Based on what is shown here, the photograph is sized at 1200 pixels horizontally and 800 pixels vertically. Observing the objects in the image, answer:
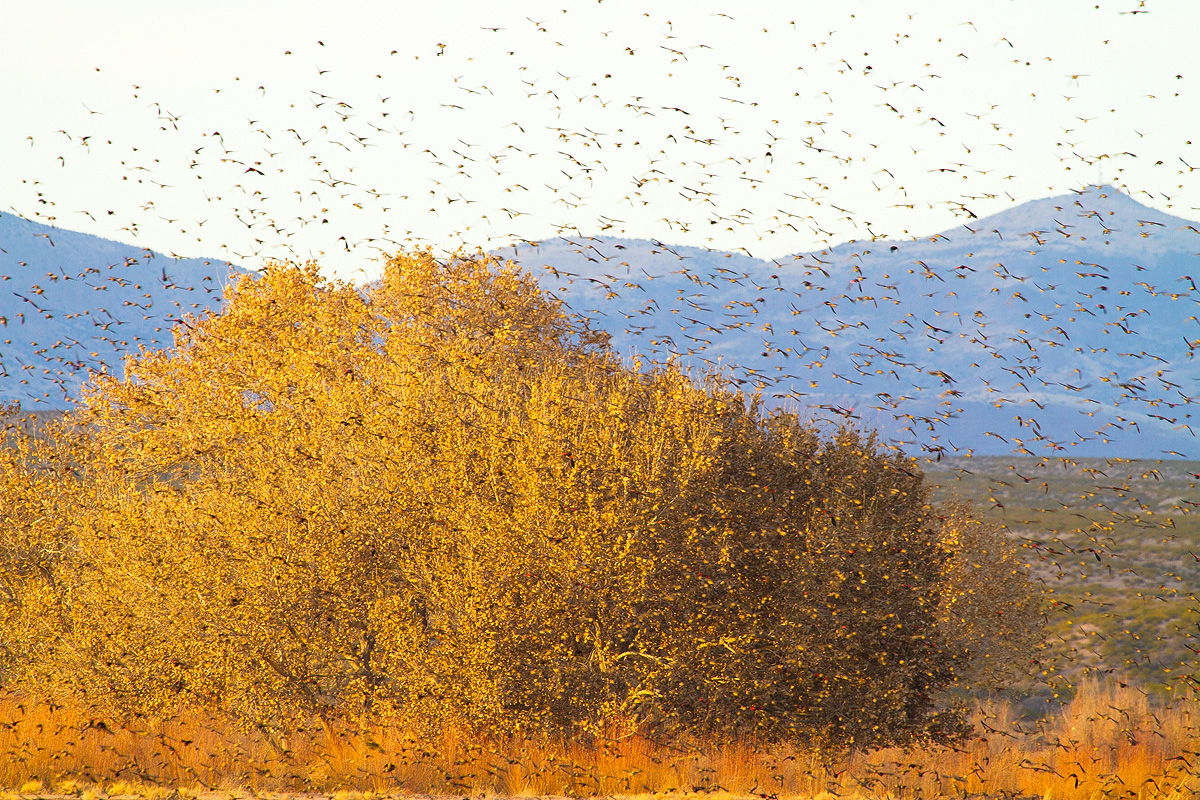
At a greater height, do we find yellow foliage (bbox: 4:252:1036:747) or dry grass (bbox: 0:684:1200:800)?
yellow foliage (bbox: 4:252:1036:747)

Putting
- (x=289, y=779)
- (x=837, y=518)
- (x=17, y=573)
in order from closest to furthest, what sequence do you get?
1. (x=289, y=779)
2. (x=837, y=518)
3. (x=17, y=573)

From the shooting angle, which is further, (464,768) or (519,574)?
(519,574)

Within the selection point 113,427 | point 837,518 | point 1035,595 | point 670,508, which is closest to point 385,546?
point 670,508

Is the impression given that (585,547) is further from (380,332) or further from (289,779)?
(380,332)

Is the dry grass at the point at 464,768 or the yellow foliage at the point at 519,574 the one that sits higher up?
the yellow foliage at the point at 519,574

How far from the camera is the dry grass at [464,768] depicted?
70.0 feet

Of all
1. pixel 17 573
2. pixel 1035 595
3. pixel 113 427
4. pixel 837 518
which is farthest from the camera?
pixel 1035 595

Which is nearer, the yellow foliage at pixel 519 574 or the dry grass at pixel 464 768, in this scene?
the dry grass at pixel 464 768

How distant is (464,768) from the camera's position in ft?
71.5

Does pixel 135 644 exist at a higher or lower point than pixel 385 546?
lower

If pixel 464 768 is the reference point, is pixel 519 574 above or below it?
above

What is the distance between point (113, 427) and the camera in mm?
35844

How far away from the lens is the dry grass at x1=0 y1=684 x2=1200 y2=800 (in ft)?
70.0

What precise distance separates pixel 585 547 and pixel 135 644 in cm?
1172
